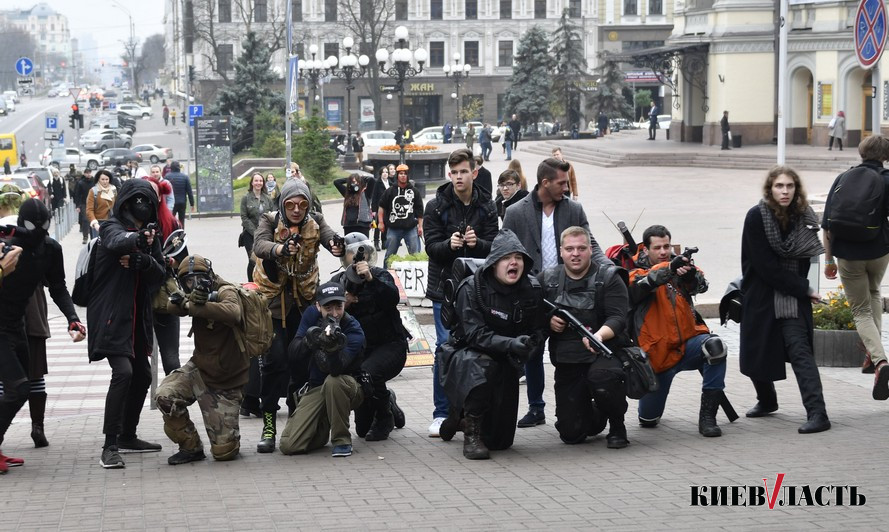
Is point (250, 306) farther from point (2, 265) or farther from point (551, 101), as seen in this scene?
point (551, 101)

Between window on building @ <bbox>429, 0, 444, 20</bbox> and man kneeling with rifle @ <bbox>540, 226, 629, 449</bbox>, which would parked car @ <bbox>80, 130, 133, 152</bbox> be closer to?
window on building @ <bbox>429, 0, 444, 20</bbox>

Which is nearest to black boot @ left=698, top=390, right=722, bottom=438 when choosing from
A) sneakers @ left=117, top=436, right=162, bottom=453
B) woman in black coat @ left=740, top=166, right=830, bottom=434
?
woman in black coat @ left=740, top=166, right=830, bottom=434

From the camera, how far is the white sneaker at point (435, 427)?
28.0 feet

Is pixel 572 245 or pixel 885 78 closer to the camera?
pixel 572 245

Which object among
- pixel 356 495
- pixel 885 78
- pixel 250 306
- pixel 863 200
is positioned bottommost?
pixel 356 495

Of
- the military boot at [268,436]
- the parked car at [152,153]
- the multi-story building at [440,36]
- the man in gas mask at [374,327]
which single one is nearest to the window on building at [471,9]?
the multi-story building at [440,36]

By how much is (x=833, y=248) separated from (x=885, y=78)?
32.7 m

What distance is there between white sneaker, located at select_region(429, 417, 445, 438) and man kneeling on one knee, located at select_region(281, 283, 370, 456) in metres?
0.70

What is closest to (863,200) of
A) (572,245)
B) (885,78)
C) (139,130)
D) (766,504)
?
(572,245)

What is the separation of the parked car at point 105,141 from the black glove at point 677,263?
234ft

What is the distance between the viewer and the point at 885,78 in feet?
129

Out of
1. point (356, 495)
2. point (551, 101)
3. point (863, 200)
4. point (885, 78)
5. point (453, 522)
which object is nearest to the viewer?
point (453, 522)

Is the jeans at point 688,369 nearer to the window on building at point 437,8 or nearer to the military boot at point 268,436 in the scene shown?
the military boot at point 268,436

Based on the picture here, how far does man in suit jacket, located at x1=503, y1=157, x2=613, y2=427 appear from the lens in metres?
8.63
